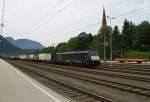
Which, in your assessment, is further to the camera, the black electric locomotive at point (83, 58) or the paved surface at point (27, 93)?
the black electric locomotive at point (83, 58)

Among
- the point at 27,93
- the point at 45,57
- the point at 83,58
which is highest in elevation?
the point at 45,57

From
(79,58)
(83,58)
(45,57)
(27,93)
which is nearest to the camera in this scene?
(27,93)

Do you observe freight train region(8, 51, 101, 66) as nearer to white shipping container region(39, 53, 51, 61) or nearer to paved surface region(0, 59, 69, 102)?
white shipping container region(39, 53, 51, 61)

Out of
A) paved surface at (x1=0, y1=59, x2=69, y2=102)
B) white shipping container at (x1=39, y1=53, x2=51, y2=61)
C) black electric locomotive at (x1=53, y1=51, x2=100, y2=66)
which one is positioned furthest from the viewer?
white shipping container at (x1=39, y1=53, x2=51, y2=61)

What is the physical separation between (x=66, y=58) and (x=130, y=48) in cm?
8298

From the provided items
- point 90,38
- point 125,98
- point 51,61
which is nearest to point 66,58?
point 51,61

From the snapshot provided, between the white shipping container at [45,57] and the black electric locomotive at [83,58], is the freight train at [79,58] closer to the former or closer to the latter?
the black electric locomotive at [83,58]

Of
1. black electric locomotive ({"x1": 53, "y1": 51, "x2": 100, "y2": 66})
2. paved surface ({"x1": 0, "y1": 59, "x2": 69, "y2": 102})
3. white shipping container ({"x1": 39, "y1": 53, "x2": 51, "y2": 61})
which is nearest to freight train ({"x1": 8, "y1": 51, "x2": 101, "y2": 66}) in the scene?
black electric locomotive ({"x1": 53, "y1": 51, "x2": 100, "y2": 66})

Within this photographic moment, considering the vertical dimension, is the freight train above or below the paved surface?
above

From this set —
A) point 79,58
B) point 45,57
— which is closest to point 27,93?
point 79,58

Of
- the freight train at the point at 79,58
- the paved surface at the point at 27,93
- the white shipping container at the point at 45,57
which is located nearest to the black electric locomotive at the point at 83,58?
the freight train at the point at 79,58

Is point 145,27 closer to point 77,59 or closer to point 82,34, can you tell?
point 82,34

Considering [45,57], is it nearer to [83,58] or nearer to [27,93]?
[83,58]

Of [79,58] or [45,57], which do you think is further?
[45,57]
